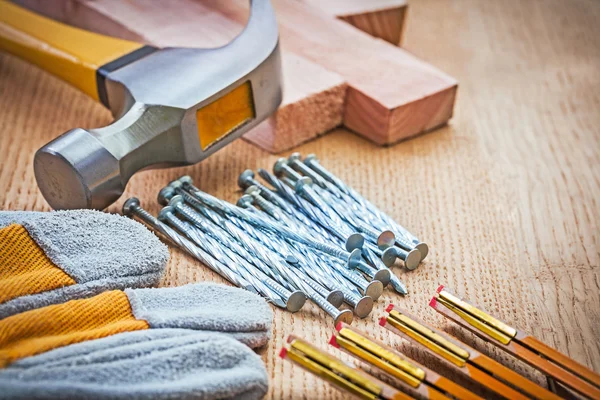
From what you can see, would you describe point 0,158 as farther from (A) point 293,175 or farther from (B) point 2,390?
(B) point 2,390

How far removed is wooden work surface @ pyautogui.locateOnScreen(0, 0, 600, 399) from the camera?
1237mm

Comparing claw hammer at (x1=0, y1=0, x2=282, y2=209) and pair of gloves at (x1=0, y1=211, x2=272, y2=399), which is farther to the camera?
claw hammer at (x1=0, y1=0, x2=282, y2=209)

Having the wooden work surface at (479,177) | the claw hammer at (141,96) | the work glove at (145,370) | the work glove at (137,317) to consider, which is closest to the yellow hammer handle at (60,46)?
the claw hammer at (141,96)

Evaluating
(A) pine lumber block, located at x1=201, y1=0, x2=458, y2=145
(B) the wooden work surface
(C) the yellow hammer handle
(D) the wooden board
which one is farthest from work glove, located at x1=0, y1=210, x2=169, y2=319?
(D) the wooden board

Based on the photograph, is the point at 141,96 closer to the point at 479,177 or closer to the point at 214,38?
the point at 214,38

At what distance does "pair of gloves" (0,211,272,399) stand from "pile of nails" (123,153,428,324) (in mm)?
104

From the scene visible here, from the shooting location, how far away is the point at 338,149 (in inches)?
64.6

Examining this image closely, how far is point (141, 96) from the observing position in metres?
1.36

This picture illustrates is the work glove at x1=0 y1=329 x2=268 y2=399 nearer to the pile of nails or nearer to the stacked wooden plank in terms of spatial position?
the pile of nails

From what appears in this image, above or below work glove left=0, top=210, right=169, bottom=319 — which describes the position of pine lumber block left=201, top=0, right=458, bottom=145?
below

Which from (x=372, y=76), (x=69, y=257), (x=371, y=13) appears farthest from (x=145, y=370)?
(x=371, y=13)

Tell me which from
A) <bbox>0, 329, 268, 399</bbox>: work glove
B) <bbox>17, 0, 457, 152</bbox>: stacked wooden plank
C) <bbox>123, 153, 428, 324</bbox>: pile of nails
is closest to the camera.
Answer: <bbox>0, 329, 268, 399</bbox>: work glove

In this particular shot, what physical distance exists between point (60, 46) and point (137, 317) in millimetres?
714

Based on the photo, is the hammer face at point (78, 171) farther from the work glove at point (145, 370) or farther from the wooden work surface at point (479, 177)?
the work glove at point (145, 370)
